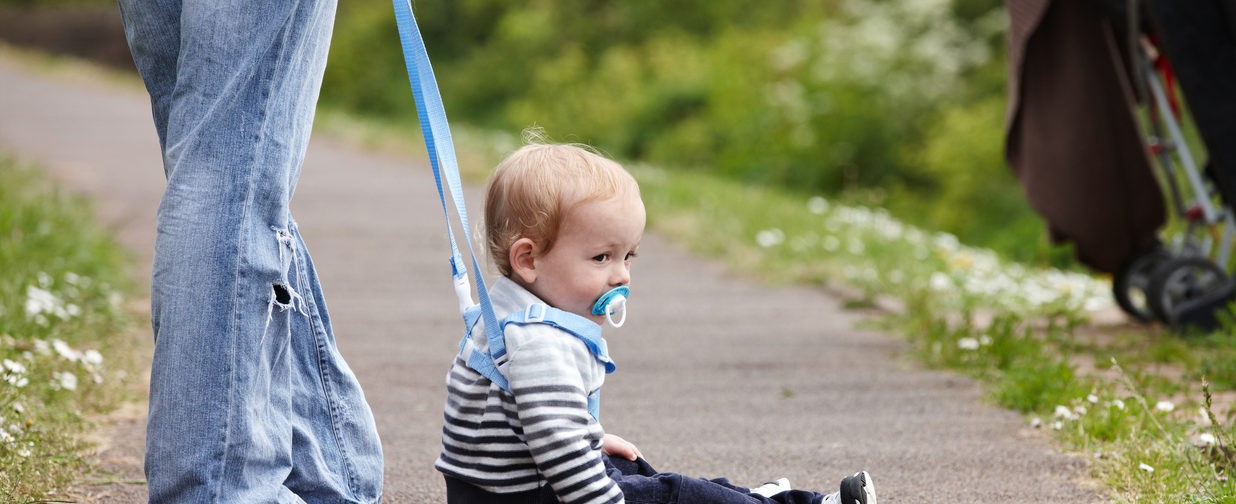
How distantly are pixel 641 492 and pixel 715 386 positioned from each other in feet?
6.56

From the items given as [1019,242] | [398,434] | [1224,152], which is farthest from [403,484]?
[1019,242]

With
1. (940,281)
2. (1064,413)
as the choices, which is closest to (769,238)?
(940,281)

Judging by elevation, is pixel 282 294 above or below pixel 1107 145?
below

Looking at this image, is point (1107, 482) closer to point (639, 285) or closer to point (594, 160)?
point (594, 160)

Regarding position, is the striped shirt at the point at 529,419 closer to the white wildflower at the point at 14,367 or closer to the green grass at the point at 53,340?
the green grass at the point at 53,340

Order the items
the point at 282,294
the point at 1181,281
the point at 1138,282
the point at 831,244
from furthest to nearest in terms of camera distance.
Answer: the point at 831,244 → the point at 1138,282 → the point at 1181,281 → the point at 282,294

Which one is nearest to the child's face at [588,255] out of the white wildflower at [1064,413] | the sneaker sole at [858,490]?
the sneaker sole at [858,490]

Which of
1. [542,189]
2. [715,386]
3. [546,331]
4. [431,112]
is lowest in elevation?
[715,386]

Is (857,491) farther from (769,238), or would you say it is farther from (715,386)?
(769,238)

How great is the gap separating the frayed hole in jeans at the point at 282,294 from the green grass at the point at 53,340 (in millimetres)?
722

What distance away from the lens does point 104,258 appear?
19.8 feet

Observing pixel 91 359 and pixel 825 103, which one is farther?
pixel 825 103

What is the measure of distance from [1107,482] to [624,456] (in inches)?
45.6

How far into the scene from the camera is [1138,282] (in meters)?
5.59
